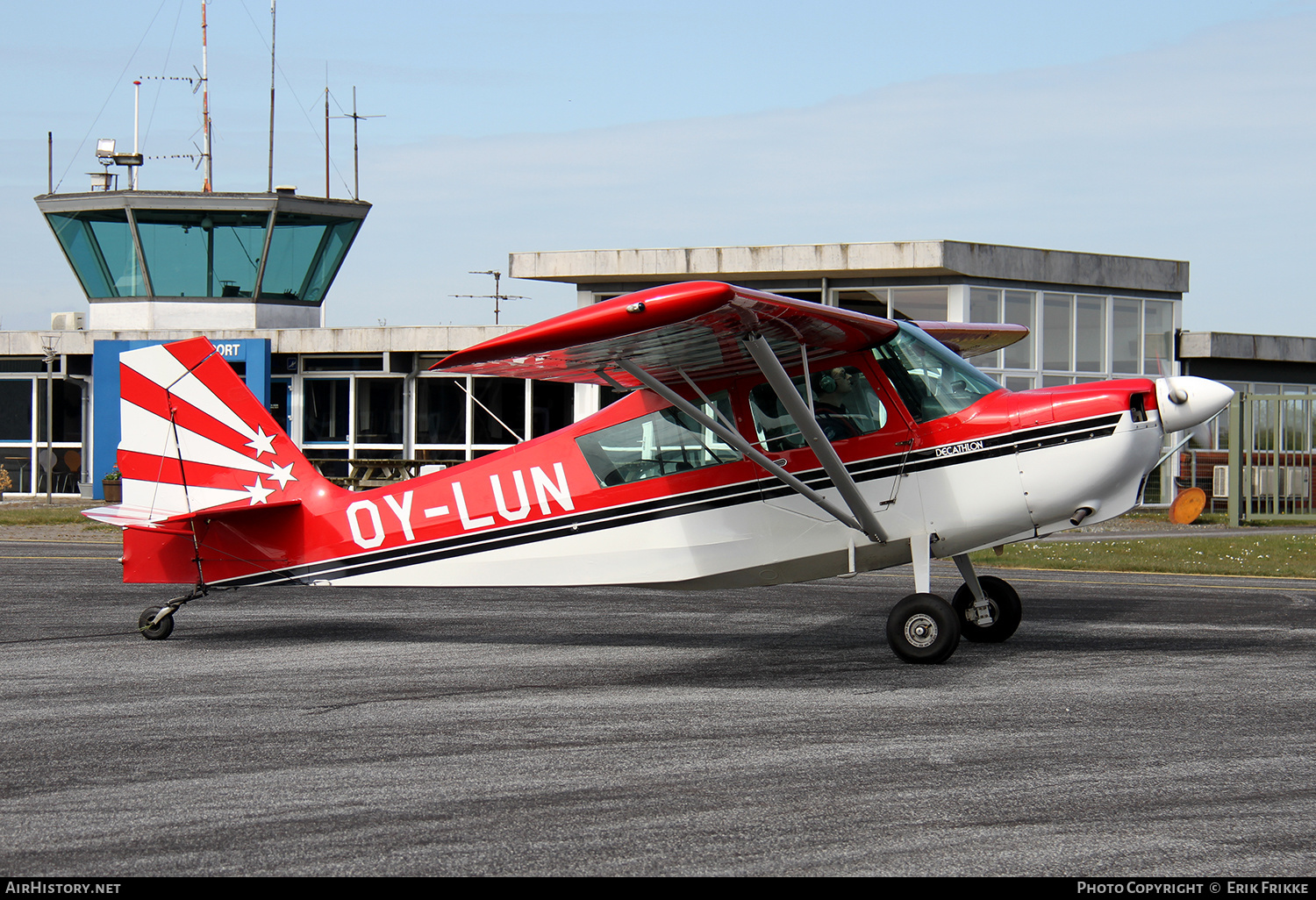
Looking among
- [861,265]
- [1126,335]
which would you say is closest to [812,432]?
[861,265]

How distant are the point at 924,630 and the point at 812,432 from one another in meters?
1.68

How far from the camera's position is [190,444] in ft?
35.1

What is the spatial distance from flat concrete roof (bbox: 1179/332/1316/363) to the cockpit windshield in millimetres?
23235

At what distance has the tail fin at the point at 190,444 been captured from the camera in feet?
34.9

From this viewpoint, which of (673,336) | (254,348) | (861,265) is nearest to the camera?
(673,336)

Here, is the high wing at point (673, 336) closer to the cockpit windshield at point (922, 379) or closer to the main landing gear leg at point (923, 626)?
the cockpit windshield at point (922, 379)

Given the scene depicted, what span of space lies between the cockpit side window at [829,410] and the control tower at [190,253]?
29.2 meters

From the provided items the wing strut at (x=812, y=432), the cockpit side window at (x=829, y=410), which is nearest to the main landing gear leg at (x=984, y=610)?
the wing strut at (x=812, y=432)

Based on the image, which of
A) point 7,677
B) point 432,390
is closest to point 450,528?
point 7,677

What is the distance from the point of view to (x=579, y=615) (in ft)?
40.7

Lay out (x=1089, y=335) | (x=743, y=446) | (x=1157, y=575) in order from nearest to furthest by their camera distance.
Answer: (x=743, y=446)
(x=1157, y=575)
(x=1089, y=335)

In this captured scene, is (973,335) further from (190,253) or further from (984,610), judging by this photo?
(190,253)

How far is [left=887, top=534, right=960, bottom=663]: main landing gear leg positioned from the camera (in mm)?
8828
